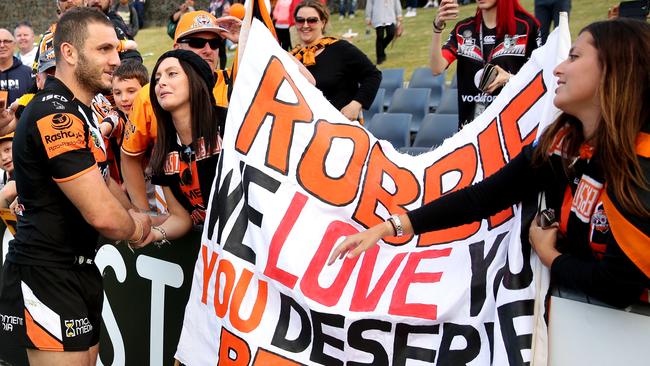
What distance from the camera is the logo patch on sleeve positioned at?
9.53ft

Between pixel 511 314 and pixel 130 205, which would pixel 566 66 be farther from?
pixel 130 205

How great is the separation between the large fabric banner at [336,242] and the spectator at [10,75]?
19.1ft

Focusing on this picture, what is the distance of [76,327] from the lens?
3.19m

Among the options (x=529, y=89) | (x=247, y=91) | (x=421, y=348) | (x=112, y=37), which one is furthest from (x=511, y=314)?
(x=112, y=37)

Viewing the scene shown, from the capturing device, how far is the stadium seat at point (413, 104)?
976 cm

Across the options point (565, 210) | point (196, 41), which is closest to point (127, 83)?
point (196, 41)

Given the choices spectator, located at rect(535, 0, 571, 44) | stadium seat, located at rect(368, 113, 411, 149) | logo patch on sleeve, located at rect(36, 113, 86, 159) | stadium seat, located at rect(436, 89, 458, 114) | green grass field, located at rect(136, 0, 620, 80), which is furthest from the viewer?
green grass field, located at rect(136, 0, 620, 80)

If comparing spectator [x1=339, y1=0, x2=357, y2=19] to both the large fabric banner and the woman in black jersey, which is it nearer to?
the woman in black jersey

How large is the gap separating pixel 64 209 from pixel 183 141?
0.78 meters

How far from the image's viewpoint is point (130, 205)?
12.6ft

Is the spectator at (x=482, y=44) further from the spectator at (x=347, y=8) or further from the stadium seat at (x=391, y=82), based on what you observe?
the spectator at (x=347, y=8)

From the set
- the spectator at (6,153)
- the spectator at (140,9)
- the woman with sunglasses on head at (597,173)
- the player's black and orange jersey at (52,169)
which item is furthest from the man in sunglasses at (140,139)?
the spectator at (140,9)

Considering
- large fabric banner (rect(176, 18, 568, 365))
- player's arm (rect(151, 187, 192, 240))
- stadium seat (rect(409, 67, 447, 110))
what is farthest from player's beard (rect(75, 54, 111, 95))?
stadium seat (rect(409, 67, 447, 110))

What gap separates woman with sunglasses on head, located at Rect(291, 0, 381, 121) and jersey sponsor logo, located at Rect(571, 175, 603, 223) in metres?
3.20
